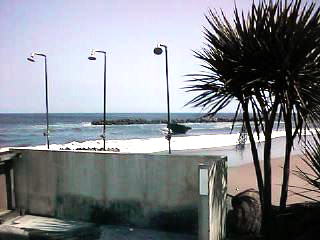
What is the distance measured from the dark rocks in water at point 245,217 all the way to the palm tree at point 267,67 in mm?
307

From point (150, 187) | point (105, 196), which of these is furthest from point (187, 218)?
point (105, 196)

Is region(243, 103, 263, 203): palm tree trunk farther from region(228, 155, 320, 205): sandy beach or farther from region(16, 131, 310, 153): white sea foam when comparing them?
region(16, 131, 310, 153): white sea foam

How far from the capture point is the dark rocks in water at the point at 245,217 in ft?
21.7

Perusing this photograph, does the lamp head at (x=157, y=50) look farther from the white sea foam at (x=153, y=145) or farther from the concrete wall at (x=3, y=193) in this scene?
the white sea foam at (x=153, y=145)

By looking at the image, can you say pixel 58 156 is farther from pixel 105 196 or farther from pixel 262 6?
pixel 262 6

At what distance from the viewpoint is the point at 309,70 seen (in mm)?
5551

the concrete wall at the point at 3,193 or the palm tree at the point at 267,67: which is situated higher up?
the palm tree at the point at 267,67

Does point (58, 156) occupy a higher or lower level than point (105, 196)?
higher

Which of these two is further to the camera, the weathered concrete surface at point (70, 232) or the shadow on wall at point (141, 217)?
the shadow on wall at point (141, 217)

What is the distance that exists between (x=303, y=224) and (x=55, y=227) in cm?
444

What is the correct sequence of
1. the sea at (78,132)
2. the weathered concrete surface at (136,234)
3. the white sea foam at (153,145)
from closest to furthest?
1. the weathered concrete surface at (136,234)
2. the white sea foam at (153,145)
3. the sea at (78,132)

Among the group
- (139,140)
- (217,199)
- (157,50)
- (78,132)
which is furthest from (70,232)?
(78,132)

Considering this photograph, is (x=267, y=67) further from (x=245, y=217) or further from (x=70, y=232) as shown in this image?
(x=70, y=232)

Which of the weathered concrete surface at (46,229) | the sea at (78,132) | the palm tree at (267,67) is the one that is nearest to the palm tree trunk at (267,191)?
the palm tree at (267,67)
